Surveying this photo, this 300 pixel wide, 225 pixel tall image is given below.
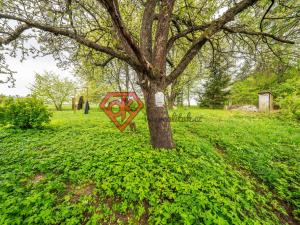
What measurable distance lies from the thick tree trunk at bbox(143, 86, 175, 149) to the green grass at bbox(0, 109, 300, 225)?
0.90ft

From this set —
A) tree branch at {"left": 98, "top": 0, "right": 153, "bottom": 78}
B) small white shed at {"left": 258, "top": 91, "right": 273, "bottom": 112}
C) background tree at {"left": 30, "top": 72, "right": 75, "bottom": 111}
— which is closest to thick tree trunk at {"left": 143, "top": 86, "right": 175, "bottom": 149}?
tree branch at {"left": 98, "top": 0, "right": 153, "bottom": 78}

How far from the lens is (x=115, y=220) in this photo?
189 cm

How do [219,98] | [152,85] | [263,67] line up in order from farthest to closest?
[219,98], [263,67], [152,85]

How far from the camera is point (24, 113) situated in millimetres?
5051

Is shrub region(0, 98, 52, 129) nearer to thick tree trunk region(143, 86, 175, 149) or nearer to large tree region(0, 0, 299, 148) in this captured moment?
large tree region(0, 0, 299, 148)

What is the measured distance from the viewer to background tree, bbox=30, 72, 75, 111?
1694 cm

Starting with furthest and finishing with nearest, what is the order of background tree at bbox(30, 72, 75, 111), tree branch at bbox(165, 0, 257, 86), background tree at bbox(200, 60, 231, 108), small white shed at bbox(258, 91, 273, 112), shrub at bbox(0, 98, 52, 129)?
background tree at bbox(200, 60, 231, 108) < background tree at bbox(30, 72, 75, 111) < small white shed at bbox(258, 91, 273, 112) < shrub at bbox(0, 98, 52, 129) < tree branch at bbox(165, 0, 257, 86)

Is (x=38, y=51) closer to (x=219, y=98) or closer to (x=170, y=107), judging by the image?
(x=170, y=107)

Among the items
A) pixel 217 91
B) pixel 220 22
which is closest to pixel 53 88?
pixel 220 22

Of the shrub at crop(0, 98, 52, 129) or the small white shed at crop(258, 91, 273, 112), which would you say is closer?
the shrub at crop(0, 98, 52, 129)

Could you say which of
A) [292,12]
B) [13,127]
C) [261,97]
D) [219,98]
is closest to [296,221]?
[292,12]

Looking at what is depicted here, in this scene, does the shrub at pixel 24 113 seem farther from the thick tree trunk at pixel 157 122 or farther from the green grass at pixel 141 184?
the thick tree trunk at pixel 157 122

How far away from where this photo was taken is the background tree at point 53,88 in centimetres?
1694

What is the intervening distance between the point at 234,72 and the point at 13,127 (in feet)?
70.7
